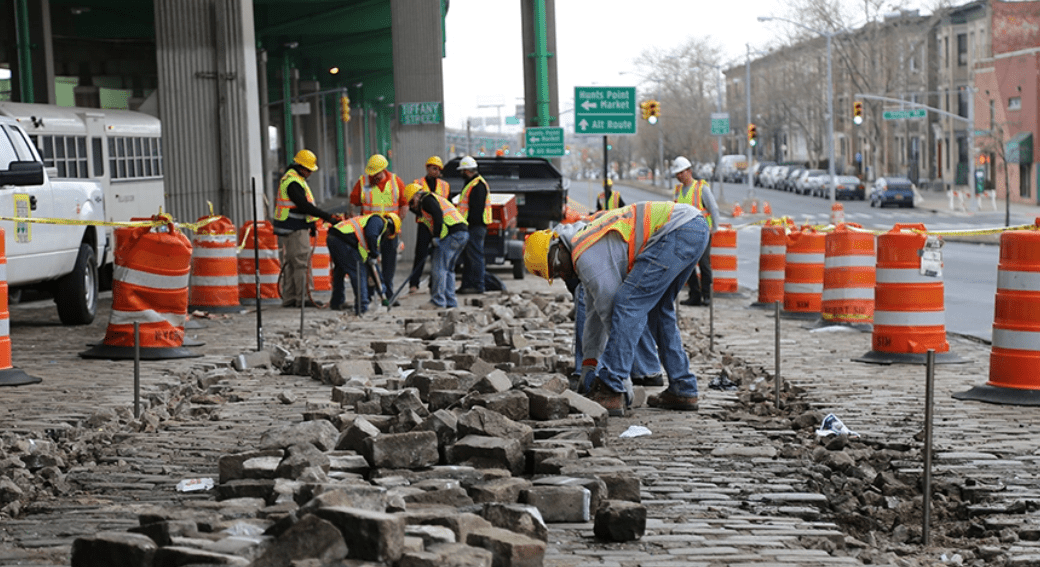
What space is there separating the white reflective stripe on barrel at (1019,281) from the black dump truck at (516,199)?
46.6 ft

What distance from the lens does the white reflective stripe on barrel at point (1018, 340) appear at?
931 cm

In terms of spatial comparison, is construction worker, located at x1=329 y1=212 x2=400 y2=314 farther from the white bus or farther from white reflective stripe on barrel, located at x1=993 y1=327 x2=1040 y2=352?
white reflective stripe on barrel, located at x1=993 y1=327 x2=1040 y2=352

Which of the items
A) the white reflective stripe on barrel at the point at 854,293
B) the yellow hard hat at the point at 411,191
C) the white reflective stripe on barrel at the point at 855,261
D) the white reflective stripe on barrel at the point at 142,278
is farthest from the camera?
the yellow hard hat at the point at 411,191

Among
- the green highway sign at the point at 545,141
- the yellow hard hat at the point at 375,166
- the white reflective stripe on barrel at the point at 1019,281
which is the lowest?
the white reflective stripe on barrel at the point at 1019,281

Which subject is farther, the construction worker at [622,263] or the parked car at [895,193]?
the parked car at [895,193]

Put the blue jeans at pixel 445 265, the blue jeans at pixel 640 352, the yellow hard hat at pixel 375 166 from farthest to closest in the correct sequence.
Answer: the yellow hard hat at pixel 375 166, the blue jeans at pixel 445 265, the blue jeans at pixel 640 352

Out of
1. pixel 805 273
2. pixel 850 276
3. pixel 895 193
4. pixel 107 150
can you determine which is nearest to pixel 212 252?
pixel 107 150

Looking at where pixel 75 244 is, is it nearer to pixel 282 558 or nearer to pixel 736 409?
pixel 736 409

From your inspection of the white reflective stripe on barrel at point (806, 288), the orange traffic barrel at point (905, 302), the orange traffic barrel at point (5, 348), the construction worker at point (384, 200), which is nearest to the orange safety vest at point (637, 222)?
the orange traffic barrel at point (905, 302)

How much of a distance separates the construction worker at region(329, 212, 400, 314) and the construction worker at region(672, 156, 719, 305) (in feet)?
12.7

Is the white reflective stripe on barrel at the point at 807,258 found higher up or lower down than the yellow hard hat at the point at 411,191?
lower down

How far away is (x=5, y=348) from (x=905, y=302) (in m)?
7.31

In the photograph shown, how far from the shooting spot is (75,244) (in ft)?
48.3

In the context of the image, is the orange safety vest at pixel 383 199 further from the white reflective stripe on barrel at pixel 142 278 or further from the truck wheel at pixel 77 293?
the white reflective stripe on barrel at pixel 142 278
